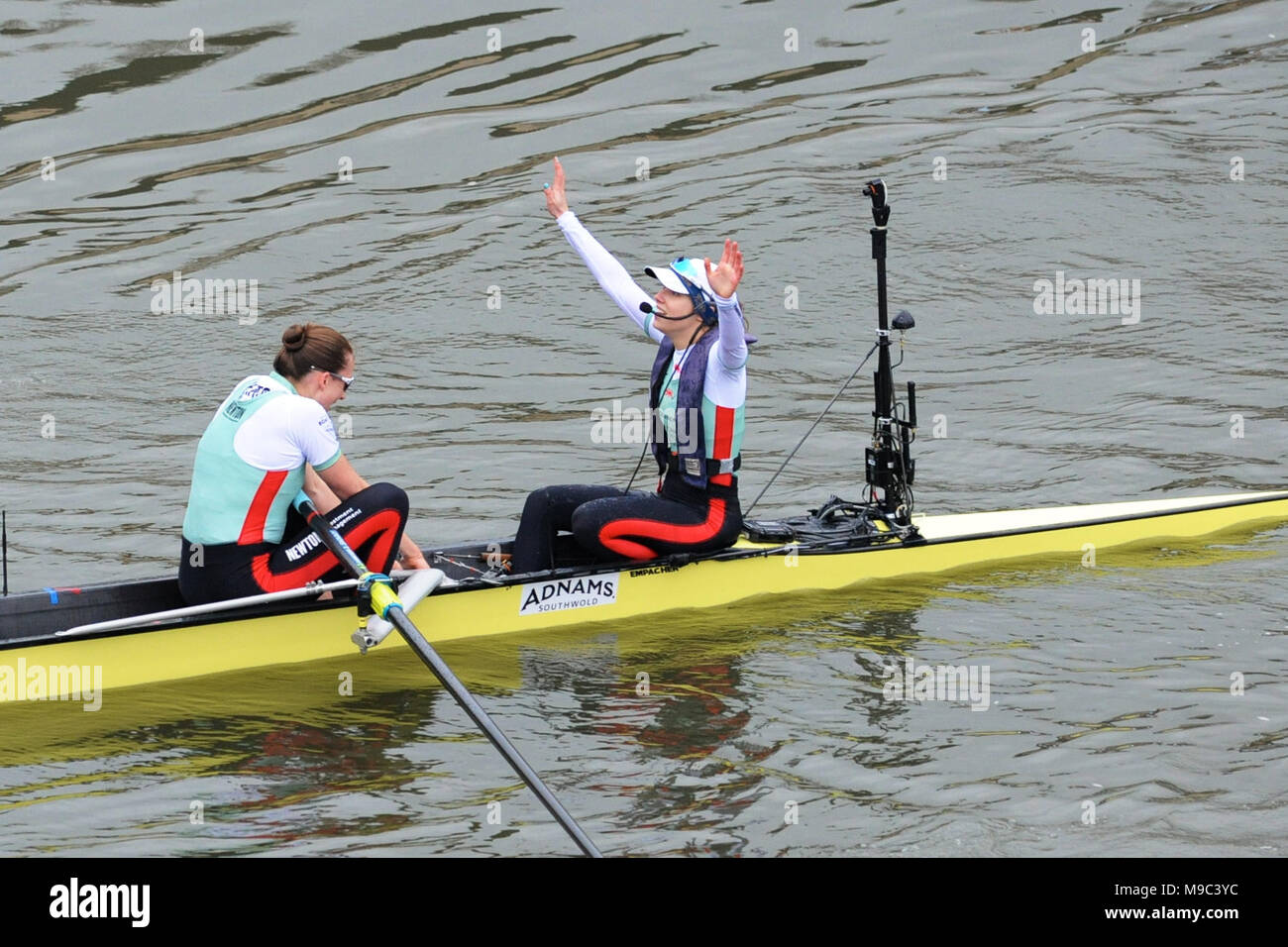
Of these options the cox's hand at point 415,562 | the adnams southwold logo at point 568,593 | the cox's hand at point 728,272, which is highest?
the cox's hand at point 728,272

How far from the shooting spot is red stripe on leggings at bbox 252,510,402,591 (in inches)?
270

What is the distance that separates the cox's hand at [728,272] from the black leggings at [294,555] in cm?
169

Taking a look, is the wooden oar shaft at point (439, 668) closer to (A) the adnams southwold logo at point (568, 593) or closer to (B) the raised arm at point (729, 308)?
(A) the adnams southwold logo at point (568, 593)

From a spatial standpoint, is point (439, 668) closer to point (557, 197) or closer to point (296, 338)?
point (296, 338)

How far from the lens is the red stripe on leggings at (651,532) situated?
764 cm

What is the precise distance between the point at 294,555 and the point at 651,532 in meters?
1.77

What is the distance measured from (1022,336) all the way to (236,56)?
396 inches


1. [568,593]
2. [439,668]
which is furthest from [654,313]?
[439,668]

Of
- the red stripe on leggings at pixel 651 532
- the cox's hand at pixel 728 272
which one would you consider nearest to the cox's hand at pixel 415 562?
the red stripe on leggings at pixel 651 532

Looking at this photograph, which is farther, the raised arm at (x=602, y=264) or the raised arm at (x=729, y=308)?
the raised arm at (x=602, y=264)

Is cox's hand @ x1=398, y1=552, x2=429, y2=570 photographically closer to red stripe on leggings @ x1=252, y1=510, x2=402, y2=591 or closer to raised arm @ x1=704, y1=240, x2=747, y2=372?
red stripe on leggings @ x1=252, y1=510, x2=402, y2=591

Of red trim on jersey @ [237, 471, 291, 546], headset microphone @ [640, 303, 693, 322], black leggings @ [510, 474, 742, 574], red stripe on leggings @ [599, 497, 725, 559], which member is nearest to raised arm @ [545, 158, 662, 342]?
headset microphone @ [640, 303, 693, 322]

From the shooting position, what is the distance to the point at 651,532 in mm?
7695
